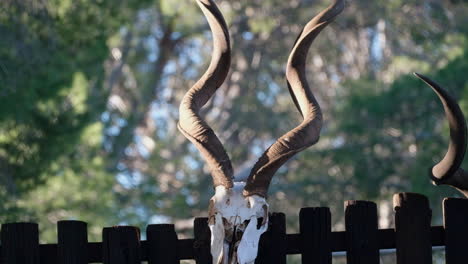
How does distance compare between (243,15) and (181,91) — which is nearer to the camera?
(243,15)

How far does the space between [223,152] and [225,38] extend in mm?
680

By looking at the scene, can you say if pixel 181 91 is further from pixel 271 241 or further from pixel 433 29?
pixel 271 241

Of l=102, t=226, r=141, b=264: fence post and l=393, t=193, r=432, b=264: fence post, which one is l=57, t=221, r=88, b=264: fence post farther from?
l=393, t=193, r=432, b=264: fence post

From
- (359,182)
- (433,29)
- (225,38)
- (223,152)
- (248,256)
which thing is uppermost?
(433,29)

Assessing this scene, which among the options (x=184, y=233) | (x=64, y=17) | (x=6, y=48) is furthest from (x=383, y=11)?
(x=6, y=48)

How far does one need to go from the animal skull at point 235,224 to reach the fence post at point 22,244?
0.93 meters

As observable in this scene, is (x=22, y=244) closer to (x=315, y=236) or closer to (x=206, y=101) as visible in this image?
(x=206, y=101)

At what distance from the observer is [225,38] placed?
5.88 m

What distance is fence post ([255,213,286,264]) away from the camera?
18.2 feet

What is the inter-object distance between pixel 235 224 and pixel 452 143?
4.21 feet

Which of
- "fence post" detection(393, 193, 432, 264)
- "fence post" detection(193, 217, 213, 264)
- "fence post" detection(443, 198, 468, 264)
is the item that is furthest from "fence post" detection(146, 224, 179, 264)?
"fence post" detection(443, 198, 468, 264)

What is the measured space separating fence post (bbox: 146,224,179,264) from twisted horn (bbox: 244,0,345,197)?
474 millimetres

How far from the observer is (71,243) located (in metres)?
5.46

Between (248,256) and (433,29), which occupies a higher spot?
(433,29)
